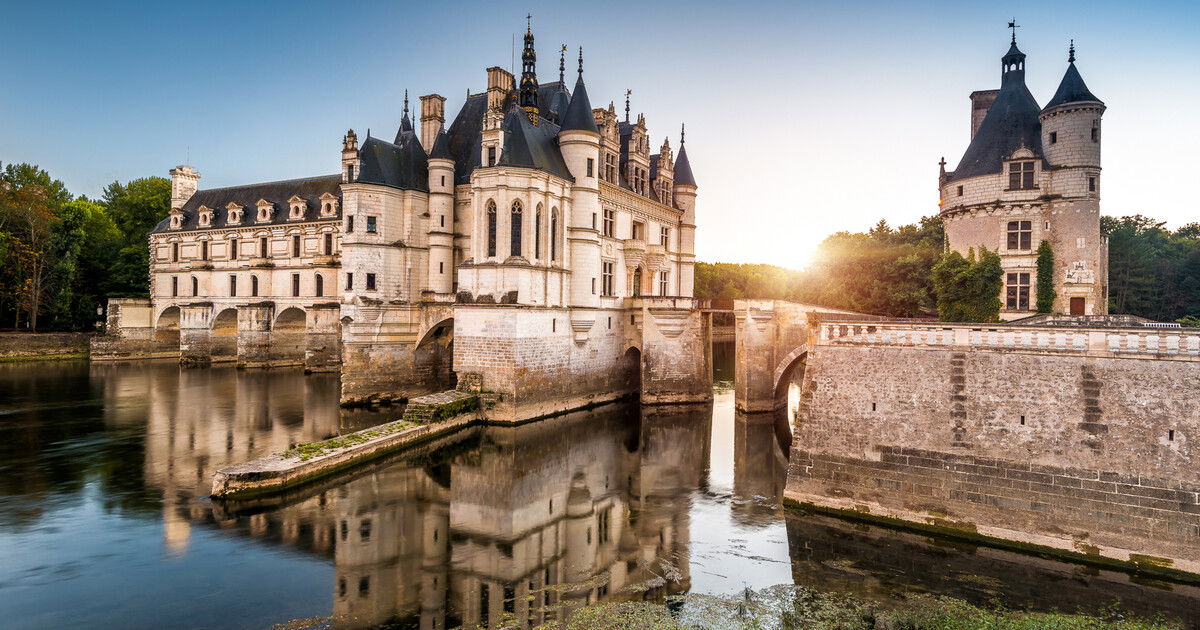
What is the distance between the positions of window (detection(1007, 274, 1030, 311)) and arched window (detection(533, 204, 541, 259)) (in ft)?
61.3

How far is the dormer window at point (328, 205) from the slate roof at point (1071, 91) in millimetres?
38425

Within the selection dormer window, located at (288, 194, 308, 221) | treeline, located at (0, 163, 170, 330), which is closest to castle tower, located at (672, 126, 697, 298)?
dormer window, located at (288, 194, 308, 221)

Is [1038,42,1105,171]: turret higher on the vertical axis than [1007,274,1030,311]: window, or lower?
higher

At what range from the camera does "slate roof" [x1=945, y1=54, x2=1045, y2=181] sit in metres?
24.2

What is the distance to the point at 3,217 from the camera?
4675 cm

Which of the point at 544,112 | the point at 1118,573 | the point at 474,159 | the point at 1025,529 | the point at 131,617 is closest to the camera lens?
the point at 131,617

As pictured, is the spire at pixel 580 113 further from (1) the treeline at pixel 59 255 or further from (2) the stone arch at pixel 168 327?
(1) the treeline at pixel 59 255

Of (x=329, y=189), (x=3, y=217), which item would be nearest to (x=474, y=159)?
(x=329, y=189)

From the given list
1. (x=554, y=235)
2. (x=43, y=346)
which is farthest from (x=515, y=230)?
(x=43, y=346)

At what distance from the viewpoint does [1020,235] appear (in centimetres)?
2397

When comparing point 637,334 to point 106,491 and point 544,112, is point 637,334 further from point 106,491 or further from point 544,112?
point 106,491

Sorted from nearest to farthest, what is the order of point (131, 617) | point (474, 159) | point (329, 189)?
point (131, 617), point (474, 159), point (329, 189)

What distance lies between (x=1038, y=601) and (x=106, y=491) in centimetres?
2217

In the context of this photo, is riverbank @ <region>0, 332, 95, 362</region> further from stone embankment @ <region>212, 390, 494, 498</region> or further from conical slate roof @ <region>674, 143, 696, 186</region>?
conical slate roof @ <region>674, 143, 696, 186</region>
